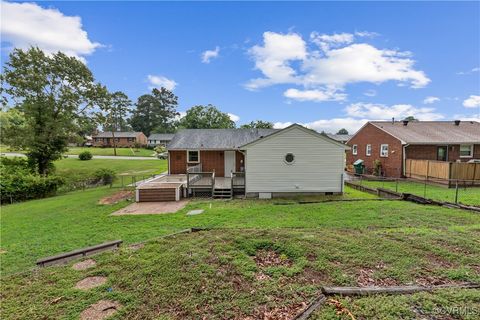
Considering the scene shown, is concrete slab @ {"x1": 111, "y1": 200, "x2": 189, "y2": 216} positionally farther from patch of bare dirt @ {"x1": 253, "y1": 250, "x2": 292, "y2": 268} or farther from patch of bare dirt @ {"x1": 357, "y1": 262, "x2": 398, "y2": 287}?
patch of bare dirt @ {"x1": 357, "y1": 262, "x2": 398, "y2": 287}

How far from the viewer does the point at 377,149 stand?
2022 cm

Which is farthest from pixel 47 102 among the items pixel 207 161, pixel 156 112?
pixel 156 112

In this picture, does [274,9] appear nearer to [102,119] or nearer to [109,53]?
[109,53]

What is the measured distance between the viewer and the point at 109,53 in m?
17.5

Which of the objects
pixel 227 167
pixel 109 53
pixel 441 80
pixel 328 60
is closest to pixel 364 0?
pixel 328 60

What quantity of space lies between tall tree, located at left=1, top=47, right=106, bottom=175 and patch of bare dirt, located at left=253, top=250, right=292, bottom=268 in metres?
Answer: 22.5

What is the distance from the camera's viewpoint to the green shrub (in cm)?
1942

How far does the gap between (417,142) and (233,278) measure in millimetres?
18526

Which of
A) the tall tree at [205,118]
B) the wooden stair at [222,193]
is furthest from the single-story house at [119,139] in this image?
the wooden stair at [222,193]

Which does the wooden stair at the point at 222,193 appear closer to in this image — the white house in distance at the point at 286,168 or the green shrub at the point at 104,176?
the white house in distance at the point at 286,168

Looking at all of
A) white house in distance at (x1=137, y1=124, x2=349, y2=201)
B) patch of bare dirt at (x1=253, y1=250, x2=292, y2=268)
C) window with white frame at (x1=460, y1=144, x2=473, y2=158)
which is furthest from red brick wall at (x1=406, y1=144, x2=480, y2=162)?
patch of bare dirt at (x1=253, y1=250, x2=292, y2=268)

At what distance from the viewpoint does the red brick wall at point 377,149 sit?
58.3 ft

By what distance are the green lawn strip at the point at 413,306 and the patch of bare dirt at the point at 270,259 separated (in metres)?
1.35

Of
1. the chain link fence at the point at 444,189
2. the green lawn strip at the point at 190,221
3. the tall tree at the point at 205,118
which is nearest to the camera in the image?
the green lawn strip at the point at 190,221
